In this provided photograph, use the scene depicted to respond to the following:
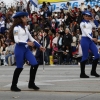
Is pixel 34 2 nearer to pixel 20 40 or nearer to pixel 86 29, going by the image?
pixel 86 29

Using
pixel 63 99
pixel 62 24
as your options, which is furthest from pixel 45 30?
pixel 63 99

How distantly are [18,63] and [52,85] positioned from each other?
1.44 meters

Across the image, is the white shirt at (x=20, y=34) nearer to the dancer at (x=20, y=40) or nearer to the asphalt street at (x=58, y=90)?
the dancer at (x=20, y=40)

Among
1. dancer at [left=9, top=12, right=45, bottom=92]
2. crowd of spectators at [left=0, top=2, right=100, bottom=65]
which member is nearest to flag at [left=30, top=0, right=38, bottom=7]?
crowd of spectators at [left=0, top=2, right=100, bottom=65]

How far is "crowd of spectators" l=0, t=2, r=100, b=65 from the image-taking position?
23578 millimetres

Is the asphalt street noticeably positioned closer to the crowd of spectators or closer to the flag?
the crowd of spectators

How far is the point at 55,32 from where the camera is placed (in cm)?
2589

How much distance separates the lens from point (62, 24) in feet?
85.4

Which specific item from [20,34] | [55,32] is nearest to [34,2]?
[55,32]

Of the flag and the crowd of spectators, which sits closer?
the crowd of spectators

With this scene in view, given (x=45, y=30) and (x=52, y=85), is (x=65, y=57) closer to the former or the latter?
(x=45, y=30)

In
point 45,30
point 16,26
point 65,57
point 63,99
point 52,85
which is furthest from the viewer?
point 45,30

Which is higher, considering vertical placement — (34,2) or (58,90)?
(34,2)

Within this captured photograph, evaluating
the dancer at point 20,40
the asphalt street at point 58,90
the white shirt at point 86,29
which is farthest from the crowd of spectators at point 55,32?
the dancer at point 20,40
